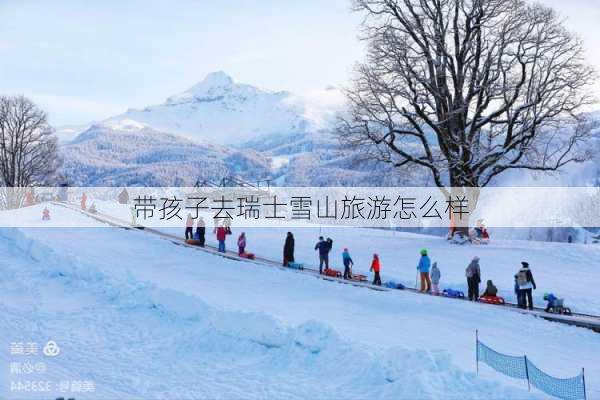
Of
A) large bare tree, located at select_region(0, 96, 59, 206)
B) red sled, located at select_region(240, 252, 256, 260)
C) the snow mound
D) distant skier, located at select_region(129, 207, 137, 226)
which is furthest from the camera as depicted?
large bare tree, located at select_region(0, 96, 59, 206)

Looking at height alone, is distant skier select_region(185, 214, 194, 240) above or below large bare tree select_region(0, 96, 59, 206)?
below

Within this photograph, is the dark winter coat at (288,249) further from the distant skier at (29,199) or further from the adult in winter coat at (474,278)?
the distant skier at (29,199)

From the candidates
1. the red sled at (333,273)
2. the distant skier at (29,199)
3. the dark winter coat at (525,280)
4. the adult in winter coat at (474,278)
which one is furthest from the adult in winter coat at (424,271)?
the distant skier at (29,199)

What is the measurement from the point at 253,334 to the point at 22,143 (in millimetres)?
52357

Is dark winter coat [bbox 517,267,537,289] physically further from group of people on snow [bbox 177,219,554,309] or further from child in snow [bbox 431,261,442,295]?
child in snow [bbox 431,261,442,295]

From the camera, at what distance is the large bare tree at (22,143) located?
55.6 m

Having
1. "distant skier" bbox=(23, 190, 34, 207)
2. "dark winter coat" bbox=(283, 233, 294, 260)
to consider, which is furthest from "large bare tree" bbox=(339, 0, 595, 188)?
"distant skier" bbox=(23, 190, 34, 207)

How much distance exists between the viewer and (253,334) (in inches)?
469

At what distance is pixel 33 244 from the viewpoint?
2662cm

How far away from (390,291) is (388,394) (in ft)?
36.2

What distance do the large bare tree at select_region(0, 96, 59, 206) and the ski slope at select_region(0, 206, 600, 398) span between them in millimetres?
36412

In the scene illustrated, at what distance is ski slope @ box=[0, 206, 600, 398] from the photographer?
950 cm

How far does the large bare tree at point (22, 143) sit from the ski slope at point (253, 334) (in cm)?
3641

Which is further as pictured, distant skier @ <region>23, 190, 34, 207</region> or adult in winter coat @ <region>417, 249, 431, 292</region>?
distant skier @ <region>23, 190, 34, 207</region>
